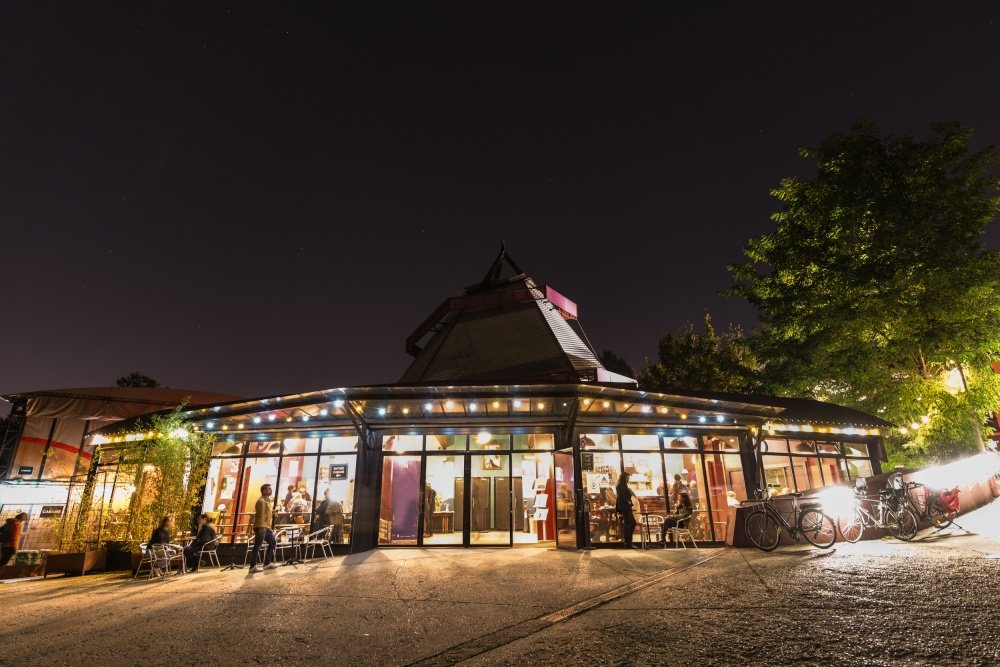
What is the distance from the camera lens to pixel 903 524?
9156 mm

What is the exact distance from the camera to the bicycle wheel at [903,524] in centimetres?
905

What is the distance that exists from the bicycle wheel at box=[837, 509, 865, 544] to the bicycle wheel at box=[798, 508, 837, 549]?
793 mm

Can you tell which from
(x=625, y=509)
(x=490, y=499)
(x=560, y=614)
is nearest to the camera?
(x=560, y=614)

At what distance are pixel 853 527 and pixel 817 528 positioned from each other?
1185mm

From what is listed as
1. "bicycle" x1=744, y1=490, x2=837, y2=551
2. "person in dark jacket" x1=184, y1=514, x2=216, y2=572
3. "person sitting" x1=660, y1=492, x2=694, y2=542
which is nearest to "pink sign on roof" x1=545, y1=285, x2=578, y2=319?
"person sitting" x1=660, y1=492, x2=694, y2=542

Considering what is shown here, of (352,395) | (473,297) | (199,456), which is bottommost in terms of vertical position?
(199,456)

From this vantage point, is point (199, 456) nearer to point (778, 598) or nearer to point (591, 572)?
point (591, 572)

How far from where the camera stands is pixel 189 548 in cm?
1056

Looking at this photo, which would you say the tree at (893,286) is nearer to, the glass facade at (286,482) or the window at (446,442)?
the window at (446,442)

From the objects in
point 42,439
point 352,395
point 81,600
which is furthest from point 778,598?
point 42,439

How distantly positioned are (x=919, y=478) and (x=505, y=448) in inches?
358

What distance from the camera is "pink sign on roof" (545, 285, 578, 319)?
20614 mm

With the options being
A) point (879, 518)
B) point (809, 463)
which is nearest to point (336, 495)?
point (879, 518)

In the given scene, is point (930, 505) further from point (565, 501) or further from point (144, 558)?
point (144, 558)
